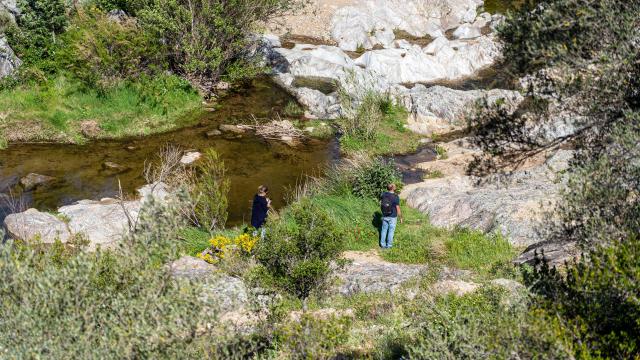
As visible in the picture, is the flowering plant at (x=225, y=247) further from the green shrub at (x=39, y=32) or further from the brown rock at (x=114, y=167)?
the green shrub at (x=39, y=32)

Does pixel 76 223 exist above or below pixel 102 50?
below


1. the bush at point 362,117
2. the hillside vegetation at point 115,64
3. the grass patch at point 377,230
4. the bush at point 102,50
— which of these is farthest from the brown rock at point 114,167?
the bush at point 362,117

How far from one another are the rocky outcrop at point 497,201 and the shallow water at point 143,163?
19.5 ft

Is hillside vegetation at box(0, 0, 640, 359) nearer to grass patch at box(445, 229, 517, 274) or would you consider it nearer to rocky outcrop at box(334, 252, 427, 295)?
rocky outcrop at box(334, 252, 427, 295)

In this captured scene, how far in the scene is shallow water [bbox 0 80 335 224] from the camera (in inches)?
891

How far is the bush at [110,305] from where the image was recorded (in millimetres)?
6832

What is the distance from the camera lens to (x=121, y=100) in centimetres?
2944

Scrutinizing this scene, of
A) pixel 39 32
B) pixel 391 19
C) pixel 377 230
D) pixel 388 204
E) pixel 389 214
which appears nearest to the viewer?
pixel 388 204

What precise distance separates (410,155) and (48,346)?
2283 centimetres

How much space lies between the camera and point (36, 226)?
1870 centimetres

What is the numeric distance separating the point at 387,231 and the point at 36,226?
11633 mm

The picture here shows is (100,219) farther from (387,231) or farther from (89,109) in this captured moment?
(89,109)

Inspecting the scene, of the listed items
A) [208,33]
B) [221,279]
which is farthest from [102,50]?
[221,279]

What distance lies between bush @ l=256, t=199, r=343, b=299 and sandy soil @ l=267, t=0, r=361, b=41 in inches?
1345
